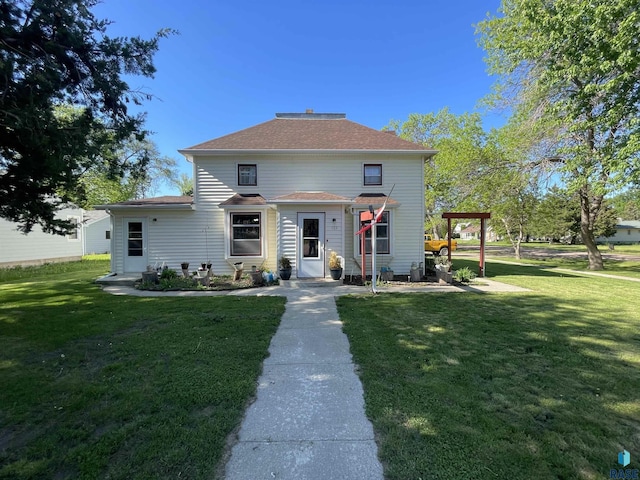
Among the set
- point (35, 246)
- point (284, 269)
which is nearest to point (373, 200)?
point (284, 269)

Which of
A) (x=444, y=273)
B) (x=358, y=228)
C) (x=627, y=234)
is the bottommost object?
(x=444, y=273)

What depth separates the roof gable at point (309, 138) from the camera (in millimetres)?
11227

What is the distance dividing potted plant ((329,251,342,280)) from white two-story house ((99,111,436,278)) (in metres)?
1.22

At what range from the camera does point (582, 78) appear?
11.2 m

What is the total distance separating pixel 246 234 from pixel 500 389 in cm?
959

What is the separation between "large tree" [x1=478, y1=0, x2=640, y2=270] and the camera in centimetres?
885

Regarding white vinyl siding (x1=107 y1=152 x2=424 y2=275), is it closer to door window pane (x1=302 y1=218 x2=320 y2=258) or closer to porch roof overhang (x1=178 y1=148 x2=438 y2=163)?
porch roof overhang (x1=178 y1=148 x2=438 y2=163)

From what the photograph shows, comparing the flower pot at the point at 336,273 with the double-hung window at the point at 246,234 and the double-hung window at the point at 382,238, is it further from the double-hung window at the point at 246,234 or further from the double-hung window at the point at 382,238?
the double-hung window at the point at 246,234


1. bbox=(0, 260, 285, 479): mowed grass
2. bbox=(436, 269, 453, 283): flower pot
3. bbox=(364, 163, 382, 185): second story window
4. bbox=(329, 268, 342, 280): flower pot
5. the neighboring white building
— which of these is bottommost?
bbox=(0, 260, 285, 479): mowed grass

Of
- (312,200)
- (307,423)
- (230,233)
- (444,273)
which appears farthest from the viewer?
(230,233)

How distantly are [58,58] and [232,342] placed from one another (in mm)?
5675

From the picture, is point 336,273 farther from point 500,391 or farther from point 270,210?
point 500,391

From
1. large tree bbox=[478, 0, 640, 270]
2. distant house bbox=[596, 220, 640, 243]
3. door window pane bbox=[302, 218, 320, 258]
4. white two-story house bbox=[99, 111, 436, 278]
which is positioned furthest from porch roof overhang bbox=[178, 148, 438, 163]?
distant house bbox=[596, 220, 640, 243]

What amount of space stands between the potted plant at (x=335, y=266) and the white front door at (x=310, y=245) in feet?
1.46
